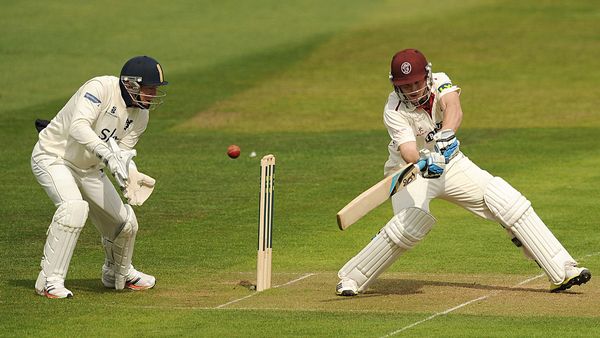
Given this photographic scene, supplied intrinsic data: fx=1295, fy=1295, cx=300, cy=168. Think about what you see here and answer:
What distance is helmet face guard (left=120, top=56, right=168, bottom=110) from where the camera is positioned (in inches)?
401

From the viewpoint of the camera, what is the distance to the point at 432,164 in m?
9.55

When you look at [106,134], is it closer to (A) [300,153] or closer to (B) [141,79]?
(B) [141,79]

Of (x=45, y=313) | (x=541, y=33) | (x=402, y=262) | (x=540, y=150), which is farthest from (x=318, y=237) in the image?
(x=541, y=33)

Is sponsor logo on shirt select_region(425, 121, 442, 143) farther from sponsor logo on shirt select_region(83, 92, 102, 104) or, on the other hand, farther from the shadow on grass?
sponsor logo on shirt select_region(83, 92, 102, 104)

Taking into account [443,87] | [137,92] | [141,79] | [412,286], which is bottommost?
[412,286]

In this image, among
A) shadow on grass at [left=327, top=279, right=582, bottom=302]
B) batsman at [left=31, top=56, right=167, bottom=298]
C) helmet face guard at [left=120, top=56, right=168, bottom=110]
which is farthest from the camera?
helmet face guard at [left=120, top=56, right=168, bottom=110]

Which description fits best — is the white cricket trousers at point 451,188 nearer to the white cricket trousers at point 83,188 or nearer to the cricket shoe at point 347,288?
the cricket shoe at point 347,288

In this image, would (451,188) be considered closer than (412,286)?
Yes

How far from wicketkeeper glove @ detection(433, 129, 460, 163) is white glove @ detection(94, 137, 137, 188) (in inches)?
92.8

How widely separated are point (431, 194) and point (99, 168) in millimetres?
2713

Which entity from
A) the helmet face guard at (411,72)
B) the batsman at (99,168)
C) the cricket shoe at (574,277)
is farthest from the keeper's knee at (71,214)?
the cricket shoe at (574,277)

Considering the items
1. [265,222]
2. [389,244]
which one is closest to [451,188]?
[389,244]

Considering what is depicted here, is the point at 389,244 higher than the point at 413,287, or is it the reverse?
the point at 389,244

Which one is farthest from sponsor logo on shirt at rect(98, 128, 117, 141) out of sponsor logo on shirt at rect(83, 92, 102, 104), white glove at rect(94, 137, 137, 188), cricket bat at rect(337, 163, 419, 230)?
cricket bat at rect(337, 163, 419, 230)
